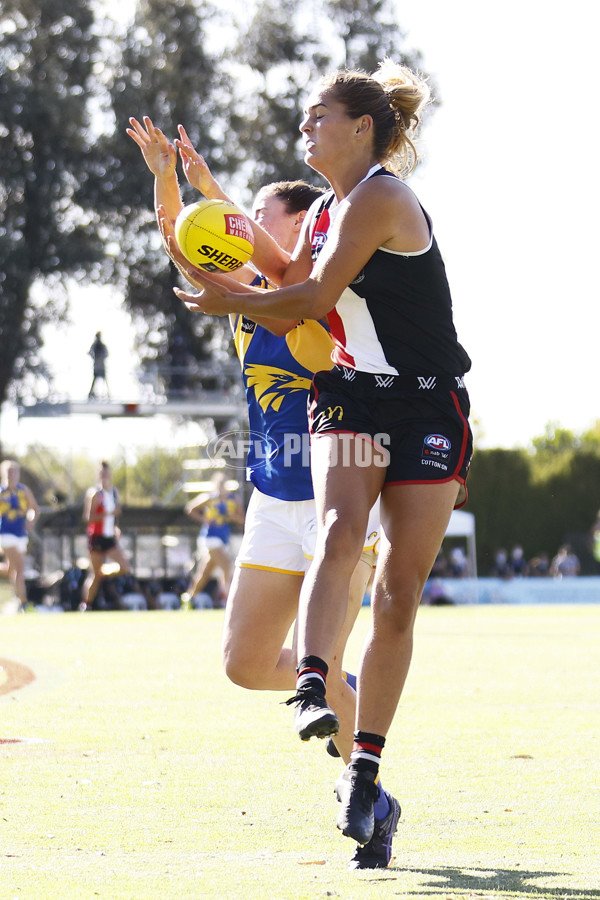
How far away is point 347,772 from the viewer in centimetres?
426

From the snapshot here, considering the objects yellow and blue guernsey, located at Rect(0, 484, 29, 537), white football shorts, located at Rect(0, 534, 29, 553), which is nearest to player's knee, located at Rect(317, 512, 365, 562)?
yellow and blue guernsey, located at Rect(0, 484, 29, 537)

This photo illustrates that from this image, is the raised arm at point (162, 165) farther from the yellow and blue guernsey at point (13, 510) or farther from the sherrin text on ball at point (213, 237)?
the yellow and blue guernsey at point (13, 510)

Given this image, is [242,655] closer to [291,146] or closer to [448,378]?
[448,378]

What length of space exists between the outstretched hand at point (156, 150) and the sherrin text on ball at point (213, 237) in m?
0.76

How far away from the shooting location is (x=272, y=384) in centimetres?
544

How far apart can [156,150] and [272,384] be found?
119 centimetres

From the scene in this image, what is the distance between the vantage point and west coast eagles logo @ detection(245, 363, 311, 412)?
213 inches

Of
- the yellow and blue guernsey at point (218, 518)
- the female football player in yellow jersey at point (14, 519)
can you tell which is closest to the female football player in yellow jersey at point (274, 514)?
the female football player in yellow jersey at point (14, 519)

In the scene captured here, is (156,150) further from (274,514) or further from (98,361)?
(98,361)

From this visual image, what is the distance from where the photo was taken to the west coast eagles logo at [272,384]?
17.7 feet

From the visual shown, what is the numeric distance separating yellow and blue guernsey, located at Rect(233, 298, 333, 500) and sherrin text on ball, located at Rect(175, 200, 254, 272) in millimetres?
461

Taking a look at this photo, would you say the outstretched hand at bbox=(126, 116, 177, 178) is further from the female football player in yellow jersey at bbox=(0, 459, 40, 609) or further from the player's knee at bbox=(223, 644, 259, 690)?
the female football player in yellow jersey at bbox=(0, 459, 40, 609)

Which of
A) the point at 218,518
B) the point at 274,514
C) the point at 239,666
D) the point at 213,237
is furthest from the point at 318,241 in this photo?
the point at 218,518

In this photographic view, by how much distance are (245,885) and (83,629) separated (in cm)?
1295
